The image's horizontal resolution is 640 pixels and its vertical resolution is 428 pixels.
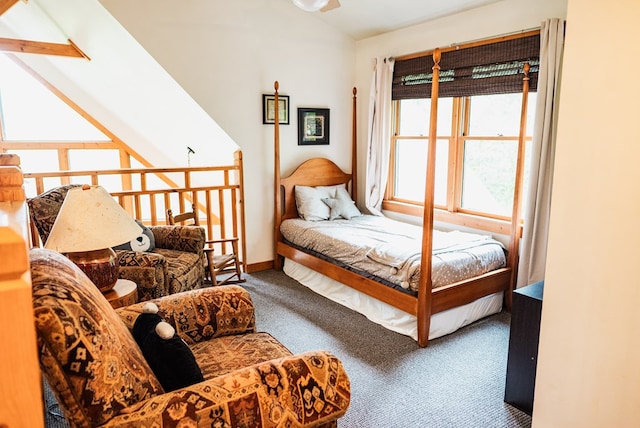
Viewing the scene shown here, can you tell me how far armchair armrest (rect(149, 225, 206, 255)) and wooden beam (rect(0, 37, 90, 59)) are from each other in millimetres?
2224

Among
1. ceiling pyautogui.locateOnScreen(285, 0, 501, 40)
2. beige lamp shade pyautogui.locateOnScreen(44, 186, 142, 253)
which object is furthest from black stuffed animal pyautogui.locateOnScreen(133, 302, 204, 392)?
ceiling pyautogui.locateOnScreen(285, 0, 501, 40)

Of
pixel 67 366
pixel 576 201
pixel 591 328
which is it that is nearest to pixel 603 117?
pixel 576 201

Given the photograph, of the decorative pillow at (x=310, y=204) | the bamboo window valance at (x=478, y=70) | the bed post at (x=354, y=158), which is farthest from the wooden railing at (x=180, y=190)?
the bamboo window valance at (x=478, y=70)

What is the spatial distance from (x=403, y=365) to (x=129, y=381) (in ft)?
6.36

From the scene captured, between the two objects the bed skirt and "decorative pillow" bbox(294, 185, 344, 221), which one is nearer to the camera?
the bed skirt

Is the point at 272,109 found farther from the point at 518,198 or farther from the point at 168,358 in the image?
the point at 168,358

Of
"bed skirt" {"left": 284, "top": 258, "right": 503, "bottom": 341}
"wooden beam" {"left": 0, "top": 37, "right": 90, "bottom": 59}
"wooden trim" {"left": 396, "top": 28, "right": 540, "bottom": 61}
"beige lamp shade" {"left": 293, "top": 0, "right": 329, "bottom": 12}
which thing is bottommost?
"bed skirt" {"left": 284, "top": 258, "right": 503, "bottom": 341}

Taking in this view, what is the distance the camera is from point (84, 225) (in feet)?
6.40

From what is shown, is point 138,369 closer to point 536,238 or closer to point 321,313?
point 321,313

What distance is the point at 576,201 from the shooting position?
1.69 metres

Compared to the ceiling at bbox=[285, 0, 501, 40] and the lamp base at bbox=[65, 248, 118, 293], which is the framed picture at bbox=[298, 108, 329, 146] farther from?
the lamp base at bbox=[65, 248, 118, 293]

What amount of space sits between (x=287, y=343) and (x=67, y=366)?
6.84 feet

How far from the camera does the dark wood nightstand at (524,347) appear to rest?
218cm

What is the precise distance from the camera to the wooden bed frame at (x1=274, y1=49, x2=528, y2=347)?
2.88 m
